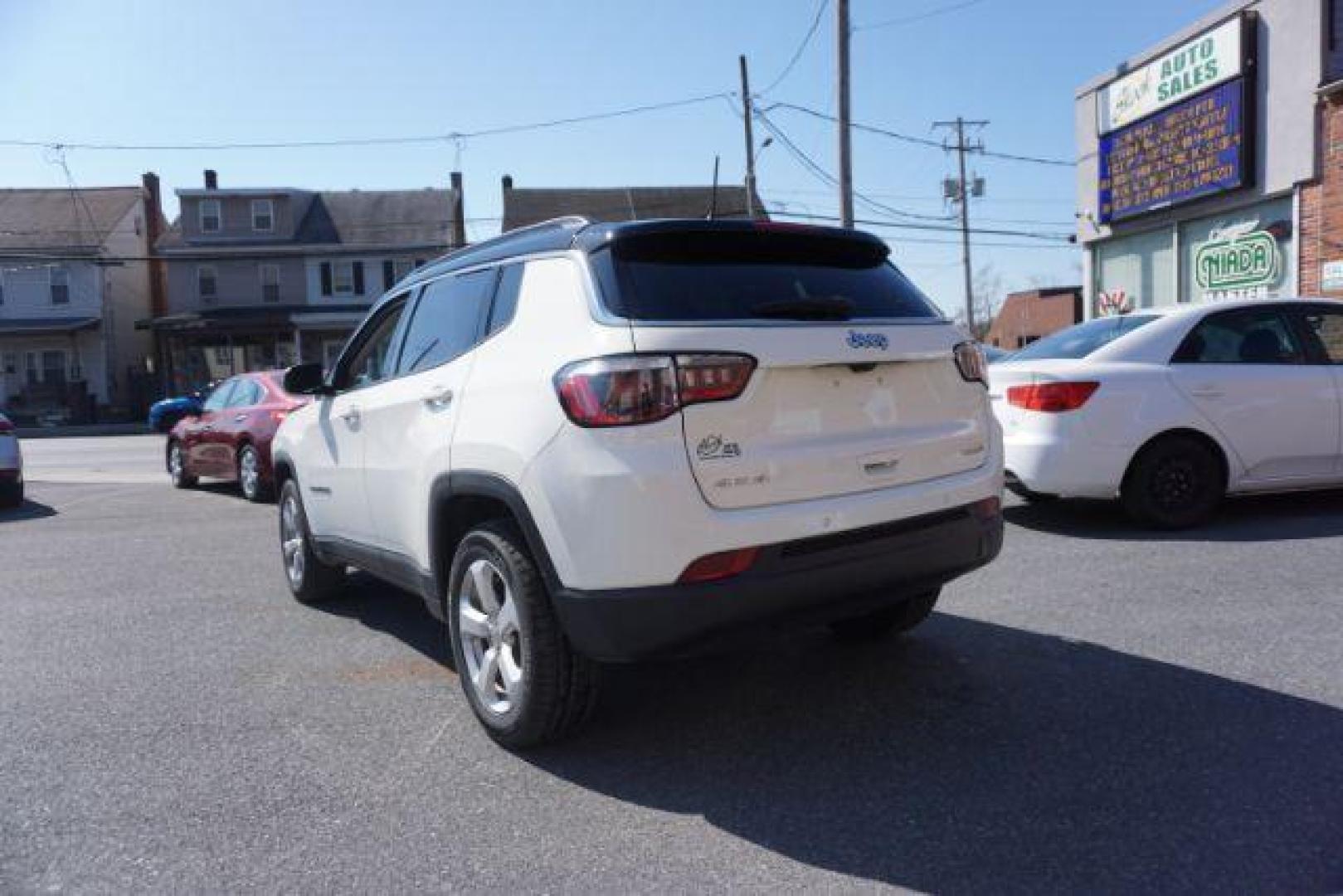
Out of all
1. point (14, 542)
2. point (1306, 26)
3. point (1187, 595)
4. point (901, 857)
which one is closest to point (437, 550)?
point (901, 857)

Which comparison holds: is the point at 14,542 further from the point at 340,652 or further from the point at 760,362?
the point at 760,362

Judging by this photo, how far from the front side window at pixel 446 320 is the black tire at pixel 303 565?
5.30 ft

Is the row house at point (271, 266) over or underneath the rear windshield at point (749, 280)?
over

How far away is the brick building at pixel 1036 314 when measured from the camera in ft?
135

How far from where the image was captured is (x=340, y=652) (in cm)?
495

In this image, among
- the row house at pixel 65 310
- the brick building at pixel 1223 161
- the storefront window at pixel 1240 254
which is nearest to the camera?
the brick building at pixel 1223 161

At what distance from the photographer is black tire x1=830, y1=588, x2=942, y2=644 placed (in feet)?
14.7

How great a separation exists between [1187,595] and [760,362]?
130 inches

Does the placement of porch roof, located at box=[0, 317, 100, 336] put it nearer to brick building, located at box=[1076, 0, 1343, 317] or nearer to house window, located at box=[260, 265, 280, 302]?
house window, located at box=[260, 265, 280, 302]

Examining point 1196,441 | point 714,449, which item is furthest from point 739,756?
point 1196,441

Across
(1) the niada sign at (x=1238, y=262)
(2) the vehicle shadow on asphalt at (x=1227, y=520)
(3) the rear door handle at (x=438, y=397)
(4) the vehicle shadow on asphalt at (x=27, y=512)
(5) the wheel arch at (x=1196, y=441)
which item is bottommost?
(4) the vehicle shadow on asphalt at (x=27, y=512)

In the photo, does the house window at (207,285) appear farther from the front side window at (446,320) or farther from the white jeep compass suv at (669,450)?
the white jeep compass suv at (669,450)

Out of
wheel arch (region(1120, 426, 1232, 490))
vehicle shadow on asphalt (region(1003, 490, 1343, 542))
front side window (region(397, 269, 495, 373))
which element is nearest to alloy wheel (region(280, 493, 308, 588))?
front side window (region(397, 269, 495, 373))

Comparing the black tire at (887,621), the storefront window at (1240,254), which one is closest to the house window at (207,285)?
the storefront window at (1240,254)
